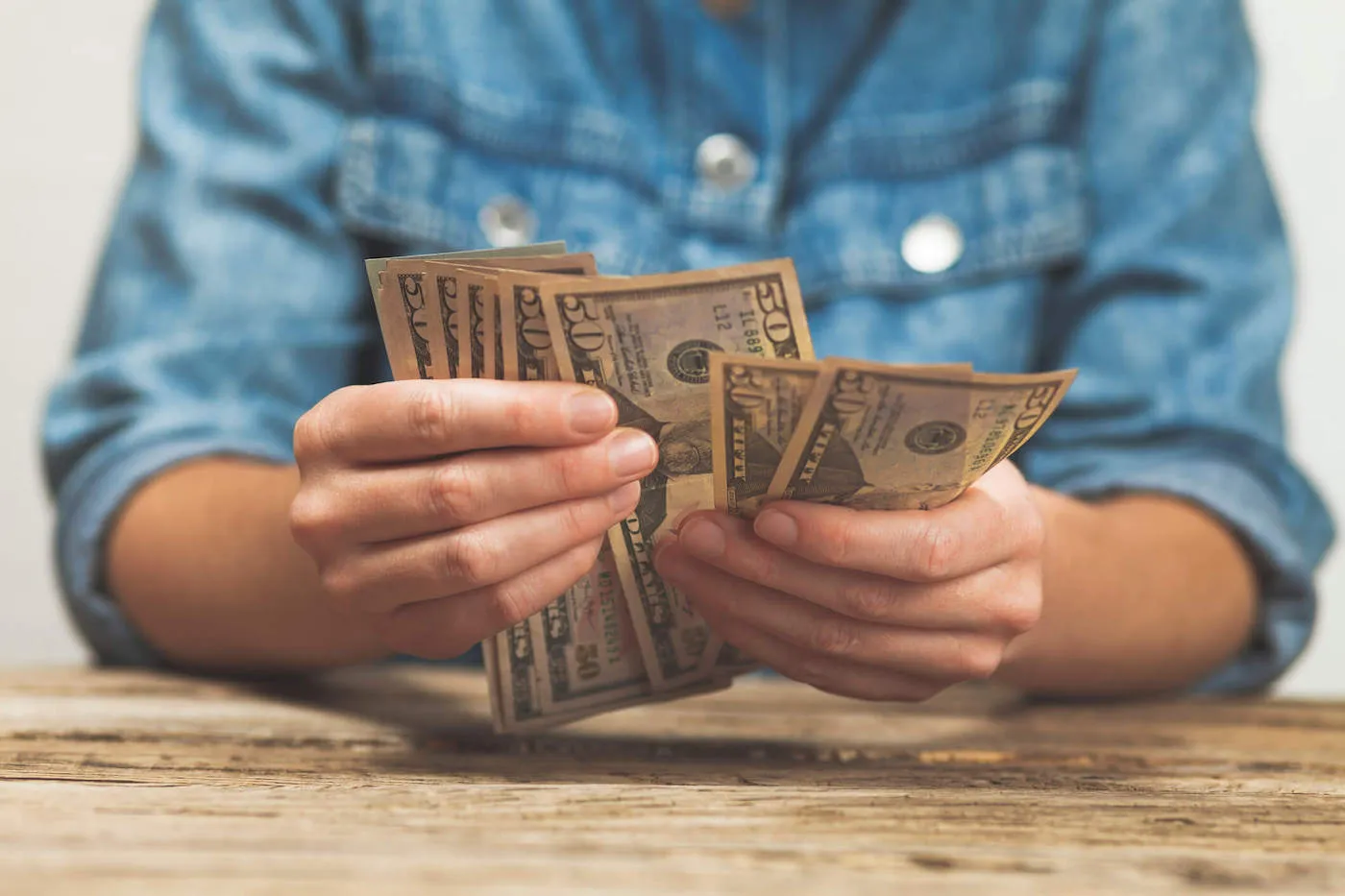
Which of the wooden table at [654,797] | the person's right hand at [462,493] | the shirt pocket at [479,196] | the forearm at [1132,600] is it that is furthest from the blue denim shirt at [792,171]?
the person's right hand at [462,493]

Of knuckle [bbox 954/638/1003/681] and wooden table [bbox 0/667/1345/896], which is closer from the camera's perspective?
wooden table [bbox 0/667/1345/896]

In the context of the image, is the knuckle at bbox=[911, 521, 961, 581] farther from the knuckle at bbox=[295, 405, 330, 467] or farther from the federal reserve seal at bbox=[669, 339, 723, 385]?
the knuckle at bbox=[295, 405, 330, 467]

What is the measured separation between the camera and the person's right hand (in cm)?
56

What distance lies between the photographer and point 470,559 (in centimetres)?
58

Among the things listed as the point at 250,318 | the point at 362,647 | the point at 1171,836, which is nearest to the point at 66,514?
the point at 250,318

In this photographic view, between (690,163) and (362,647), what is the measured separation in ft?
1.89

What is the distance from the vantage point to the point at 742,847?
41 centimetres

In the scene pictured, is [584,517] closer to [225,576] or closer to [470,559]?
[470,559]

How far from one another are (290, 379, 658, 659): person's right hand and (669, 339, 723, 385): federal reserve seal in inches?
1.9

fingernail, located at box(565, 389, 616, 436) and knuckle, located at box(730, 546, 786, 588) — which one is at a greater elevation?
fingernail, located at box(565, 389, 616, 436)

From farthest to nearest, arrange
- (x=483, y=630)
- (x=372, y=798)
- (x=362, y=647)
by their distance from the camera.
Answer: (x=362, y=647) → (x=483, y=630) → (x=372, y=798)

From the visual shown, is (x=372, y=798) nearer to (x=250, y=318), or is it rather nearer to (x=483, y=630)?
(x=483, y=630)

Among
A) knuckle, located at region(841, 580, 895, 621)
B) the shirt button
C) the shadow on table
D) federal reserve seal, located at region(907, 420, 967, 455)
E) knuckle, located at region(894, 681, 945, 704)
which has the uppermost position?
the shirt button

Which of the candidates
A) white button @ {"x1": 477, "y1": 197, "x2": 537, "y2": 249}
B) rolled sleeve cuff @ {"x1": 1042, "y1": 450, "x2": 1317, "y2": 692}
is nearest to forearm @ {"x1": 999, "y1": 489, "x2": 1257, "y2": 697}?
rolled sleeve cuff @ {"x1": 1042, "y1": 450, "x2": 1317, "y2": 692}
